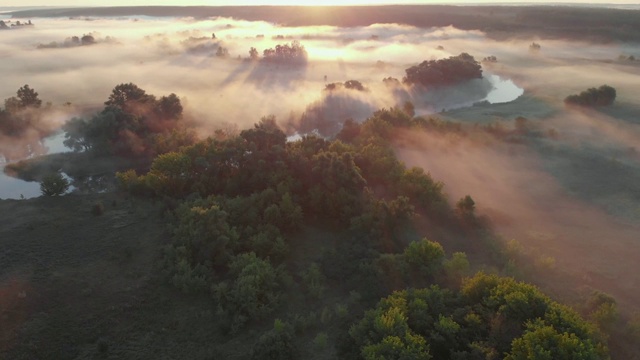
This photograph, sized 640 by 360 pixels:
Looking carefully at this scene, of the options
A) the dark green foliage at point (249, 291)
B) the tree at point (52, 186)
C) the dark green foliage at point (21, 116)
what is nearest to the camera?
the dark green foliage at point (249, 291)

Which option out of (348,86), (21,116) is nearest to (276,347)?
(21,116)

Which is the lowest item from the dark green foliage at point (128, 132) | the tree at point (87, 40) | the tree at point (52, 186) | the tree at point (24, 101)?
the tree at point (52, 186)

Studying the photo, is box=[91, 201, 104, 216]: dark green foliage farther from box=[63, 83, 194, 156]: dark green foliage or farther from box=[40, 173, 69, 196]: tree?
box=[63, 83, 194, 156]: dark green foliage

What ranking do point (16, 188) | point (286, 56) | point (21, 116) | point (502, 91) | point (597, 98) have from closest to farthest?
point (16, 188) → point (21, 116) → point (597, 98) → point (502, 91) → point (286, 56)

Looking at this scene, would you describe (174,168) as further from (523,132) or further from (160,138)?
(523,132)

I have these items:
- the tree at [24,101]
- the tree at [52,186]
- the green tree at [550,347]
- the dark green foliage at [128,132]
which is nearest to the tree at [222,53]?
the tree at [24,101]

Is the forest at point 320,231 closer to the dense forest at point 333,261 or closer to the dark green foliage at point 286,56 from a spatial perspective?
the dense forest at point 333,261

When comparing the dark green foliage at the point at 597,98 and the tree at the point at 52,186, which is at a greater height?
the dark green foliage at the point at 597,98

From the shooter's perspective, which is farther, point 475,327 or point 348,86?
point 348,86

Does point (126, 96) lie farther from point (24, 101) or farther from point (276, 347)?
point (276, 347)

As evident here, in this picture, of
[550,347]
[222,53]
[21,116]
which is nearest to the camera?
[550,347]
